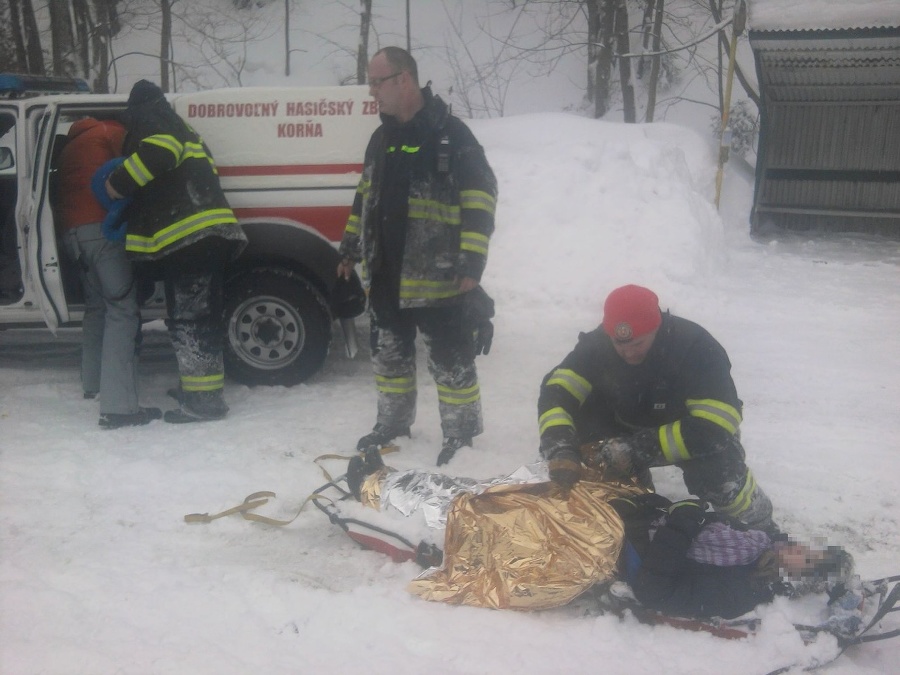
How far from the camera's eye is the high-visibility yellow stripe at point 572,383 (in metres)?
3.35

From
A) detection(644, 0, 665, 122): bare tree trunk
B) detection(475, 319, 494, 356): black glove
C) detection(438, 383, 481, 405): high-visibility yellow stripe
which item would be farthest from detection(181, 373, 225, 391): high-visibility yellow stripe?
detection(644, 0, 665, 122): bare tree trunk

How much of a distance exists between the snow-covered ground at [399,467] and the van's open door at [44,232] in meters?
0.64

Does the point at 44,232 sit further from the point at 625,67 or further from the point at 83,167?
the point at 625,67

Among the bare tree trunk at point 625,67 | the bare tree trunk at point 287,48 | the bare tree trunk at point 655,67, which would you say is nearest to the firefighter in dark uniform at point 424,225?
the bare tree trunk at point 625,67

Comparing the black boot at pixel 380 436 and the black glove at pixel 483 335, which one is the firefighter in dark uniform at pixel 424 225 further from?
the black boot at pixel 380 436

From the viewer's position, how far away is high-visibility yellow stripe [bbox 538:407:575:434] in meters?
3.28

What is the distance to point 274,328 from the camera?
5293 mm

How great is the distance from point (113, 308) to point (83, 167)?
0.79m

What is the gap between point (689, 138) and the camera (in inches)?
438

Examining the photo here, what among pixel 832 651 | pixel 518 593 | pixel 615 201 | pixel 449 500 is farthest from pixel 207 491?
pixel 615 201

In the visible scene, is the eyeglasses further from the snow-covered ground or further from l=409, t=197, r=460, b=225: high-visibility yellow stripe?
the snow-covered ground

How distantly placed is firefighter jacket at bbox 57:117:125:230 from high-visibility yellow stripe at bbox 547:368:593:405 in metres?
2.81

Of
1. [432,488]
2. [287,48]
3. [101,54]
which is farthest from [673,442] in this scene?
[287,48]

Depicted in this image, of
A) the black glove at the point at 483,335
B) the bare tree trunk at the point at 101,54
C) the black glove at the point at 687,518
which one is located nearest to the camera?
the black glove at the point at 687,518
